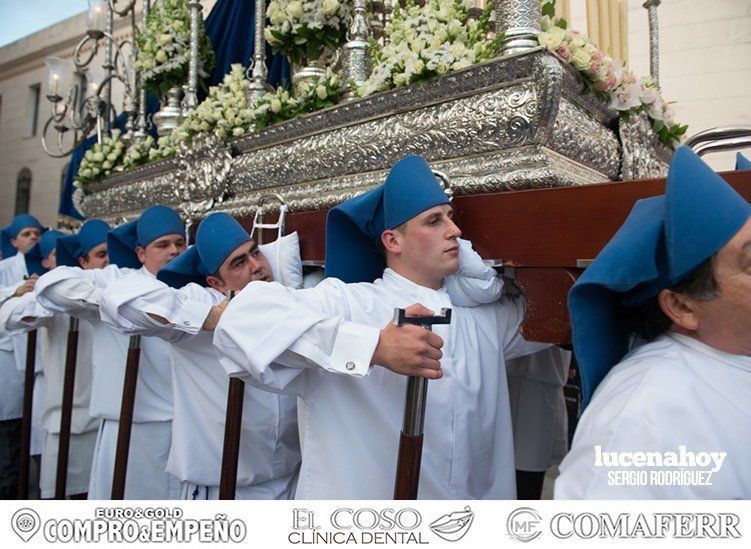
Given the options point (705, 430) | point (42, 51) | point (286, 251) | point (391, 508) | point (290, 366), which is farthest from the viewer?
point (42, 51)

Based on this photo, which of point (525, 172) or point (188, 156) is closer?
point (525, 172)

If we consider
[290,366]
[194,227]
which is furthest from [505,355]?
[194,227]

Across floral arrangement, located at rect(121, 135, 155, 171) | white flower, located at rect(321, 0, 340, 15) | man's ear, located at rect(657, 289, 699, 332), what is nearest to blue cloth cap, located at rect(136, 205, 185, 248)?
white flower, located at rect(321, 0, 340, 15)

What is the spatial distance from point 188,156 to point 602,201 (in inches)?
100

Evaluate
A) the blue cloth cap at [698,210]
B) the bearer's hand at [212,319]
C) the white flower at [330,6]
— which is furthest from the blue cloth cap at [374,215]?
the white flower at [330,6]

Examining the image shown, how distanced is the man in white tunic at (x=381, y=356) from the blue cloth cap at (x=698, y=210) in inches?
25.1

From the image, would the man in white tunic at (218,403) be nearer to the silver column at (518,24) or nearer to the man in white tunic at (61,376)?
the silver column at (518,24)

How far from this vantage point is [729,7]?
4.67 meters

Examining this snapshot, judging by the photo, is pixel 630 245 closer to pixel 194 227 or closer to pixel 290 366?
pixel 290 366

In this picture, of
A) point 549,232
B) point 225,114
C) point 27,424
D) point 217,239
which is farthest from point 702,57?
point 27,424

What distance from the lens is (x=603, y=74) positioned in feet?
5.96

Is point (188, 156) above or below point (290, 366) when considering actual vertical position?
above

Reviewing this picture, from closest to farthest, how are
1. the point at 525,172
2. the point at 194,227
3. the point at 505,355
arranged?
the point at 525,172 < the point at 505,355 < the point at 194,227

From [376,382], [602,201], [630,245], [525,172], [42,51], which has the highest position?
[42,51]
